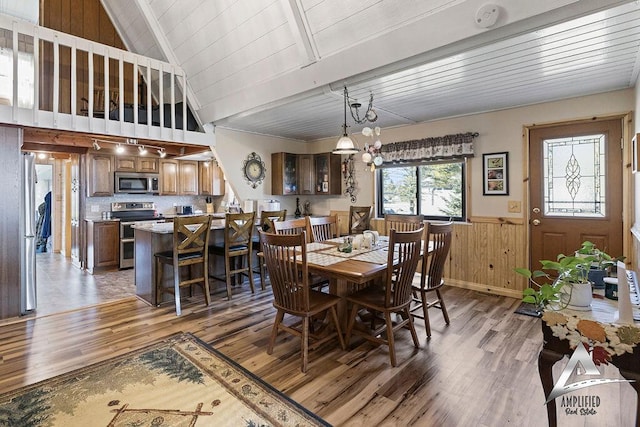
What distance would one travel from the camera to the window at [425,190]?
4.70 m

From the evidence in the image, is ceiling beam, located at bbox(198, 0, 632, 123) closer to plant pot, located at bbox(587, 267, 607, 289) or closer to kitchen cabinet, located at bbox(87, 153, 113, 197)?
plant pot, located at bbox(587, 267, 607, 289)

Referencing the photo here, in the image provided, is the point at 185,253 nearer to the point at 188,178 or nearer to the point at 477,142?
the point at 188,178

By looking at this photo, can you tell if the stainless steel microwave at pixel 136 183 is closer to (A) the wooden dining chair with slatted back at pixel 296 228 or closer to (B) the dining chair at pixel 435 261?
(A) the wooden dining chair with slatted back at pixel 296 228

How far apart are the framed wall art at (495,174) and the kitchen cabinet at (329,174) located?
2.41 metres

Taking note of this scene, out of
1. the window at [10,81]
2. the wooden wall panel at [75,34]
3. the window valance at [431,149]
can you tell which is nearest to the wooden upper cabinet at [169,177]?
the wooden wall panel at [75,34]

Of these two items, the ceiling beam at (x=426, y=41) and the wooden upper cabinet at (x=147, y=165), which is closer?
the ceiling beam at (x=426, y=41)

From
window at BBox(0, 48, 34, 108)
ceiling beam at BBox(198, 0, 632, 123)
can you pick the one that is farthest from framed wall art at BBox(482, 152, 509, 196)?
window at BBox(0, 48, 34, 108)

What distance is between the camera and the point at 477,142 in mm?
4379

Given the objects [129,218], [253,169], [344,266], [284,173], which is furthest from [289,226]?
[129,218]

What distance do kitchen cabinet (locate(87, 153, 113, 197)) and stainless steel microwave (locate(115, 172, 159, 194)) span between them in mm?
124

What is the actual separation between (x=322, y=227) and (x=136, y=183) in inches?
162

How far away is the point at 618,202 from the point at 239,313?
4.15 m

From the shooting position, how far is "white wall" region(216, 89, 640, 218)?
11.9ft

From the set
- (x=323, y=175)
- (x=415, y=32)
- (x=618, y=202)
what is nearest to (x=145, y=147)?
(x=323, y=175)
